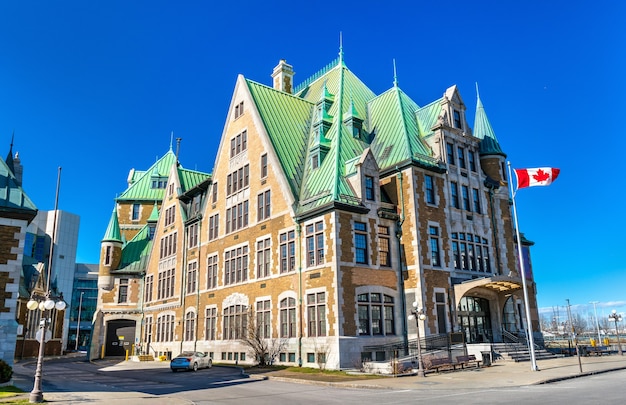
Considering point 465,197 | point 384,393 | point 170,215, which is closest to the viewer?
point 384,393

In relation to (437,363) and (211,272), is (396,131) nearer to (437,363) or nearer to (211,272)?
(437,363)

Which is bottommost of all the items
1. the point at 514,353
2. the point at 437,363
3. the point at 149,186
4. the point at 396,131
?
the point at 437,363

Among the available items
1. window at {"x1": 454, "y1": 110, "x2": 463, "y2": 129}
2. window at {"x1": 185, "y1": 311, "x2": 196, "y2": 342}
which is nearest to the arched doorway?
window at {"x1": 454, "y1": 110, "x2": 463, "y2": 129}

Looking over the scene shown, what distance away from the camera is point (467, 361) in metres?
27.8

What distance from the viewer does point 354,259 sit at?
29.9 m

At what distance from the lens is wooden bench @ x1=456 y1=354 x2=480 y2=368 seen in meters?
27.3

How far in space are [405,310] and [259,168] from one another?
15.0 metres

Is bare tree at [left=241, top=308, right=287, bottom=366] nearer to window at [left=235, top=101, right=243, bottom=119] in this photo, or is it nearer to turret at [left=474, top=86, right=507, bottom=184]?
window at [left=235, top=101, right=243, bottom=119]

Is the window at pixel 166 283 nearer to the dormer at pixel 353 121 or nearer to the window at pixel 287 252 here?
the window at pixel 287 252

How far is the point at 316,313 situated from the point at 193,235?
2007 cm

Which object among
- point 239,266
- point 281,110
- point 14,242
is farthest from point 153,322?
point 14,242

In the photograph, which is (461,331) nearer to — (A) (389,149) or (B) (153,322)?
(A) (389,149)

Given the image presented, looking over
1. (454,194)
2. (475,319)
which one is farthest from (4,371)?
(454,194)

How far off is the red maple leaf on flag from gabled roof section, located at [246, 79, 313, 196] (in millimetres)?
15002
